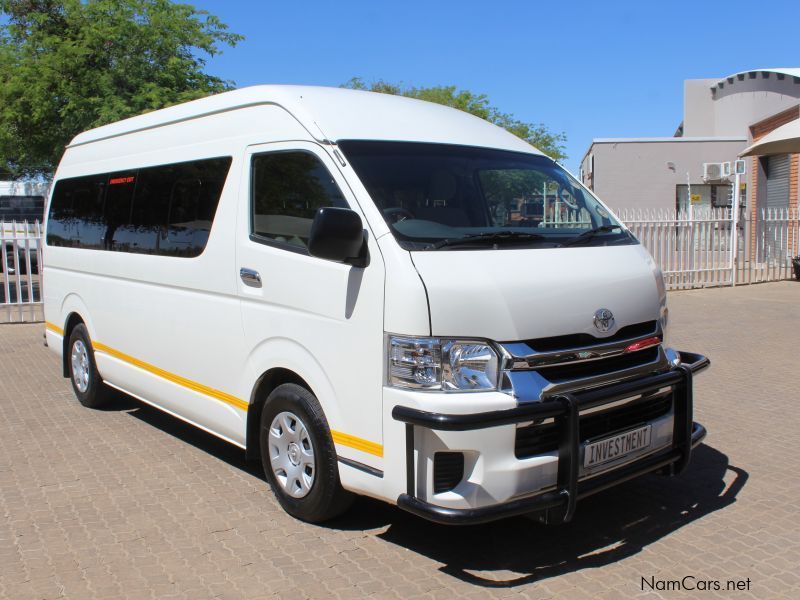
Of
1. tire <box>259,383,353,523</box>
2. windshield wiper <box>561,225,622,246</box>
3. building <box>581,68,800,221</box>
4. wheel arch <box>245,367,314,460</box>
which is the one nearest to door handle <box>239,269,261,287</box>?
wheel arch <box>245,367,314,460</box>

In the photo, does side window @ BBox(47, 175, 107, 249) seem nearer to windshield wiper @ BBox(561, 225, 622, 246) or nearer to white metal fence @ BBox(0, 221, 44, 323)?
windshield wiper @ BBox(561, 225, 622, 246)

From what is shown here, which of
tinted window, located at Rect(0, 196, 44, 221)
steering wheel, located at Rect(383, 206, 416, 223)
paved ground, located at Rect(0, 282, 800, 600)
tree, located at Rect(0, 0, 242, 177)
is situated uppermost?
tree, located at Rect(0, 0, 242, 177)

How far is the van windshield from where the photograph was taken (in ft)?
13.1

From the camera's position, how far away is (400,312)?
11.7 ft

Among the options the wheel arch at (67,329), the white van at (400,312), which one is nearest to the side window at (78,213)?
the wheel arch at (67,329)

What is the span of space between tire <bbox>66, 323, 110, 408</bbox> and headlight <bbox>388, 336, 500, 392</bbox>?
14.5 ft

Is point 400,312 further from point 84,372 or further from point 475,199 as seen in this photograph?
point 84,372

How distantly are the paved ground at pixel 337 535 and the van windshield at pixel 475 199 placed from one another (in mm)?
1635

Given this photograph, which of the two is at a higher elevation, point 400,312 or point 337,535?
point 400,312

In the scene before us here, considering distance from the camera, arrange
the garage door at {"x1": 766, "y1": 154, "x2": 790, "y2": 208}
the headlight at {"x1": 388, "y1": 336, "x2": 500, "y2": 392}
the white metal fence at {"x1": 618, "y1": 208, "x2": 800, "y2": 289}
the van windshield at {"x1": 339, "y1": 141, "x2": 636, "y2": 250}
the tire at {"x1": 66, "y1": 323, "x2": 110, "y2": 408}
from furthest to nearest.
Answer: the garage door at {"x1": 766, "y1": 154, "x2": 790, "y2": 208} → the white metal fence at {"x1": 618, "y1": 208, "x2": 800, "y2": 289} → the tire at {"x1": 66, "y1": 323, "x2": 110, "y2": 408} → the van windshield at {"x1": 339, "y1": 141, "x2": 636, "y2": 250} → the headlight at {"x1": 388, "y1": 336, "x2": 500, "y2": 392}

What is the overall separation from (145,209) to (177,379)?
1418 mm

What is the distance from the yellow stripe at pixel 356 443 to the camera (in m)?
3.70

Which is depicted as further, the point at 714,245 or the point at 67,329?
the point at 714,245

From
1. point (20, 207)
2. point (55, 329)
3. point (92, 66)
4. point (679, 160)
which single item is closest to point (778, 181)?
point (679, 160)
